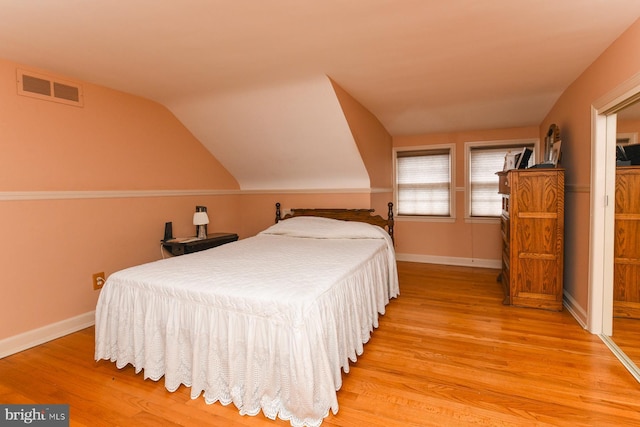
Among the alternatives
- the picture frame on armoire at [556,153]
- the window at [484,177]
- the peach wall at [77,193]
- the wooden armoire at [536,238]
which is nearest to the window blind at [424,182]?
the window at [484,177]

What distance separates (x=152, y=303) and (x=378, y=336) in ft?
5.33

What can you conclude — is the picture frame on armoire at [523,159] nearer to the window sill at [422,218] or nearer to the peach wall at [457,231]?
the peach wall at [457,231]

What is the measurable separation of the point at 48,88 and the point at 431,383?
11.4ft

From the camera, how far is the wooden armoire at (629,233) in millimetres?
2672

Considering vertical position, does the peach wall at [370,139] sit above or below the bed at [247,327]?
above

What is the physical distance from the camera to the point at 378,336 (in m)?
2.59

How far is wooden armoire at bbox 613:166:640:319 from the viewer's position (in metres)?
2.67

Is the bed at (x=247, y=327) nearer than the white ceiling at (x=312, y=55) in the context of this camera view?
Yes

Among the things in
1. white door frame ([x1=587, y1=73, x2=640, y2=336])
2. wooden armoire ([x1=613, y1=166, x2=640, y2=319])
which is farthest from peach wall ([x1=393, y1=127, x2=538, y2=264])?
white door frame ([x1=587, y1=73, x2=640, y2=336])

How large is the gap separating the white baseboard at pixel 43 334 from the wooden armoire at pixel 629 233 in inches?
175

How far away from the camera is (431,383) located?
1951 mm

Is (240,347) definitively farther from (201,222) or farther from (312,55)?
(201,222)

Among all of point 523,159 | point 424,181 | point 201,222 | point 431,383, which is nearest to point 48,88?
point 201,222

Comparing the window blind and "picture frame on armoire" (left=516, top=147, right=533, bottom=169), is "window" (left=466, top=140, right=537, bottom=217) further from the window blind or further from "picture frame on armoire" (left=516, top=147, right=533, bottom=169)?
"picture frame on armoire" (left=516, top=147, right=533, bottom=169)
